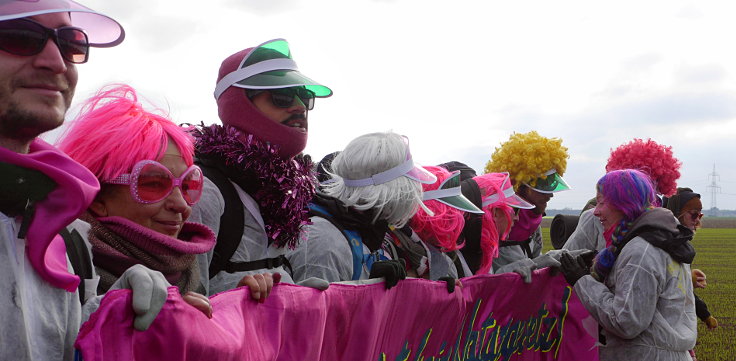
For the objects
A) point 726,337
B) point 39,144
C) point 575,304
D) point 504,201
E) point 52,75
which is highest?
point 52,75

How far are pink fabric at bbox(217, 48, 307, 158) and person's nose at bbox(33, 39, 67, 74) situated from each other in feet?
5.14

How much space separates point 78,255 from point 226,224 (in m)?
1.11

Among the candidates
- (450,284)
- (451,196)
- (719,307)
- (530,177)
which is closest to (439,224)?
(451,196)

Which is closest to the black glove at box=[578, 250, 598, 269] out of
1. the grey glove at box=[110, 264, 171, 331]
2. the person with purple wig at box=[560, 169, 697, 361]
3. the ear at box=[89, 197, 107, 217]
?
the person with purple wig at box=[560, 169, 697, 361]

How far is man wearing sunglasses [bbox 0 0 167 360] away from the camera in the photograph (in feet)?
4.56

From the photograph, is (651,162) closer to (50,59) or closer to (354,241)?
(354,241)

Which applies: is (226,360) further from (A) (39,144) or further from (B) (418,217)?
(B) (418,217)

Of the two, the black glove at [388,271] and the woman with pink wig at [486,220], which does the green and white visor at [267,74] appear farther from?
the woman with pink wig at [486,220]

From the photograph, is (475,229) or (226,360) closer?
(226,360)

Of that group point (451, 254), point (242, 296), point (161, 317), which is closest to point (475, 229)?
point (451, 254)

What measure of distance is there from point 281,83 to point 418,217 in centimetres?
155

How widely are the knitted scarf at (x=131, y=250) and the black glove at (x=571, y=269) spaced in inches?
125

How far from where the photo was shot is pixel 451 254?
465 cm

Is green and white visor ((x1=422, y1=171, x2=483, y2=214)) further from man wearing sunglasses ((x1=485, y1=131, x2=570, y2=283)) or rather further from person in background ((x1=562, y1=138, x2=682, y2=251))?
person in background ((x1=562, y1=138, x2=682, y2=251))
